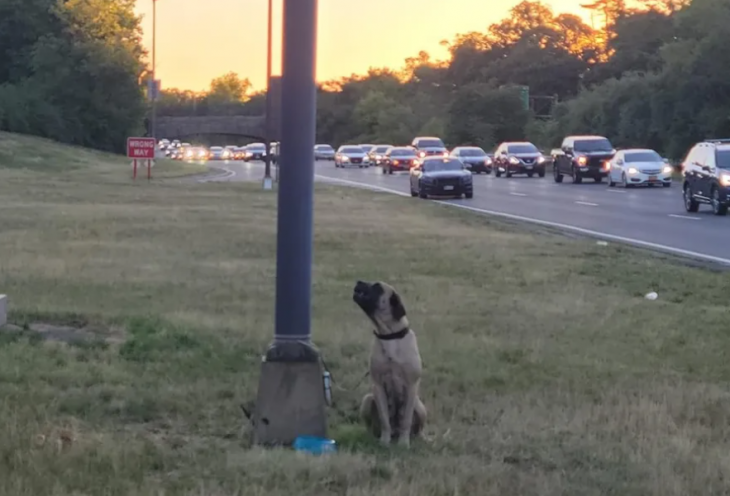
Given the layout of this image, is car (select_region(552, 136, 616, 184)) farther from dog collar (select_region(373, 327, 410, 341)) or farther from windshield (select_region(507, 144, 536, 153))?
dog collar (select_region(373, 327, 410, 341))

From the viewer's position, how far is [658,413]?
7.46 metres

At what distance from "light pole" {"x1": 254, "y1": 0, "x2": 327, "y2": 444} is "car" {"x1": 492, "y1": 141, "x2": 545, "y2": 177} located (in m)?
49.3

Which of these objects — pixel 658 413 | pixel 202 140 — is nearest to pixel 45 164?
pixel 658 413

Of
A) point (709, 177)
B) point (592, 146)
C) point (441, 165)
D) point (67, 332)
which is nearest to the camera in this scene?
point (67, 332)

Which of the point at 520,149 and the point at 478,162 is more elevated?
the point at 520,149

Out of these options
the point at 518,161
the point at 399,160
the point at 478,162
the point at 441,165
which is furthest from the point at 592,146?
the point at 399,160

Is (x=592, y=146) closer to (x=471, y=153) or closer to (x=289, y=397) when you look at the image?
(x=471, y=153)

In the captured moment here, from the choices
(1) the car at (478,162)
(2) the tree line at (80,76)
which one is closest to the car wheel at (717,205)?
(1) the car at (478,162)

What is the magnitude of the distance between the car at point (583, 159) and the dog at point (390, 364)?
42.7 m

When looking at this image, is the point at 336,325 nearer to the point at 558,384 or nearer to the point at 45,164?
the point at 558,384

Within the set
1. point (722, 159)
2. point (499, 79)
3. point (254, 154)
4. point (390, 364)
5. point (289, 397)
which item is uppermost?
point (499, 79)

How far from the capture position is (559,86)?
400 ft

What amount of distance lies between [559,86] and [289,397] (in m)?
118

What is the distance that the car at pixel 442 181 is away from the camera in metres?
37.5
